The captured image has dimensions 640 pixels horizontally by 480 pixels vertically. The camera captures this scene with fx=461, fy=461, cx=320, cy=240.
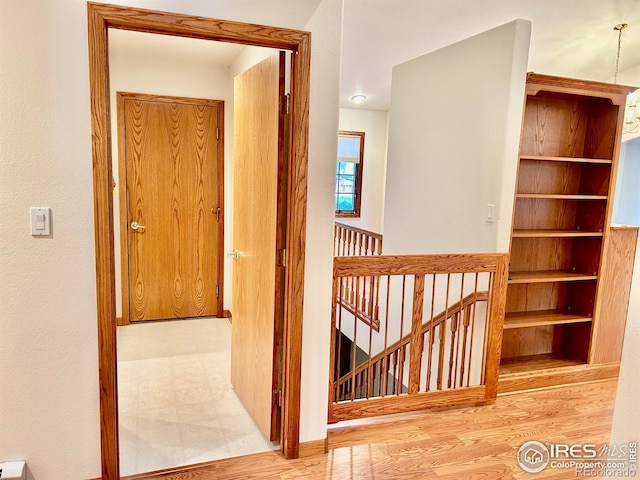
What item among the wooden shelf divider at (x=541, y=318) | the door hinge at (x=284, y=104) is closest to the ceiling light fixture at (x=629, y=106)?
the wooden shelf divider at (x=541, y=318)

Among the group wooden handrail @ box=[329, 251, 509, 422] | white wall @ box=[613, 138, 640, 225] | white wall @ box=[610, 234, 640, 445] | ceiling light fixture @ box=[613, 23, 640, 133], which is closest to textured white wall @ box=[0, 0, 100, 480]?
wooden handrail @ box=[329, 251, 509, 422]

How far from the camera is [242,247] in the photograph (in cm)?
288

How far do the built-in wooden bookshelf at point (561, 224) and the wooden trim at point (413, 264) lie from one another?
425 millimetres

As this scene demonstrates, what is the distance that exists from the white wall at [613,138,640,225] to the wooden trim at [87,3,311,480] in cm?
539

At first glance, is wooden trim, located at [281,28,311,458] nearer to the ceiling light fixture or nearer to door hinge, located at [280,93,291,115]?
door hinge, located at [280,93,291,115]

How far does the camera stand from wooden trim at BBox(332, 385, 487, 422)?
2623mm

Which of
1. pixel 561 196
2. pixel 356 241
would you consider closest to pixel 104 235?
pixel 561 196

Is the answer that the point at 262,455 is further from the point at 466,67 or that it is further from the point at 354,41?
the point at 354,41

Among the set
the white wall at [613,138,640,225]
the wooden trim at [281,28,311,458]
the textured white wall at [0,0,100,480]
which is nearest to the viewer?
the textured white wall at [0,0,100,480]

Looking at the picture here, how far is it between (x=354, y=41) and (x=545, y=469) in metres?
3.54

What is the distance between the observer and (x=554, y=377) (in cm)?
331

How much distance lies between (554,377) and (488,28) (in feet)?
9.00

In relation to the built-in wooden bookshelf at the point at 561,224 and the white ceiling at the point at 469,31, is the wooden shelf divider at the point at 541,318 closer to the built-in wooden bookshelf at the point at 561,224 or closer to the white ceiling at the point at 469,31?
the built-in wooden bookshelf at the point at 561,224

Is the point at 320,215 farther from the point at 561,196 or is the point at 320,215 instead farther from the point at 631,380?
the point at 561,196
